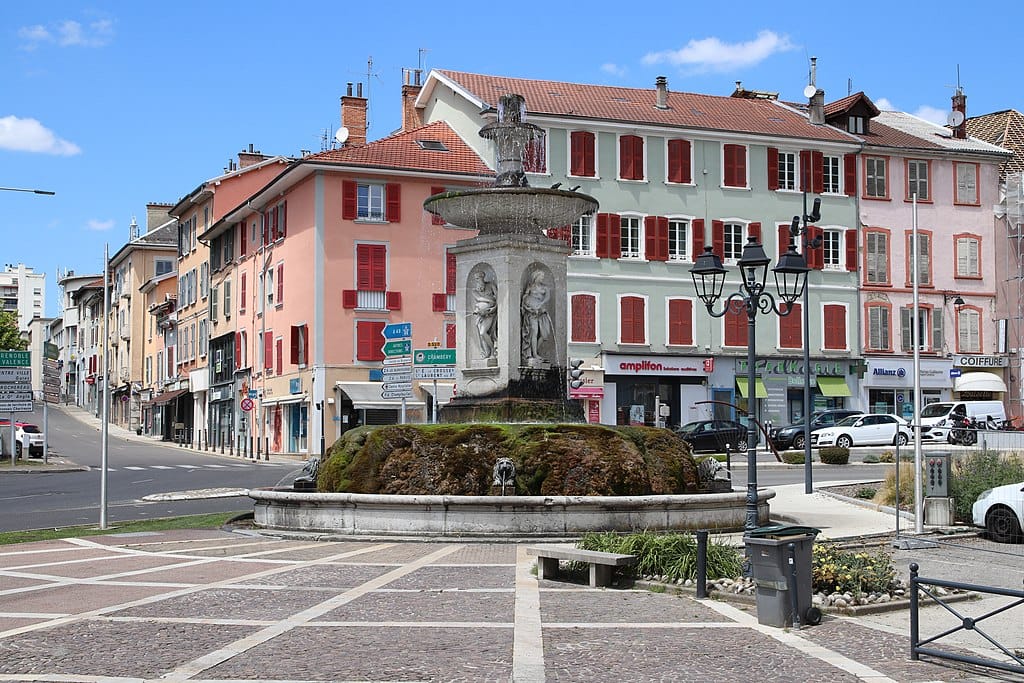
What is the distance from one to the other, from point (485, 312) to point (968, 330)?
41454 millimetres

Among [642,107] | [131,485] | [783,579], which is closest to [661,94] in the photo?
[642,107]

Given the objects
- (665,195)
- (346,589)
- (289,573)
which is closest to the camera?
(346,589)

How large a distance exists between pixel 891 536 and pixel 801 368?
36281 mm

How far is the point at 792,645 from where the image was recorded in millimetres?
9523

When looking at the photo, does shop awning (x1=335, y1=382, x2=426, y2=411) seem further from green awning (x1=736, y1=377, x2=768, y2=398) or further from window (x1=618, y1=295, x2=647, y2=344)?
green awning (x1=736, y1=377, x2=768, y2=398)

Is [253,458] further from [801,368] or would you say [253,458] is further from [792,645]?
[792,645]

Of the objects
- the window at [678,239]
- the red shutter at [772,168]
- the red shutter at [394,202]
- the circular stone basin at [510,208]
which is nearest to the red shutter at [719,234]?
the window at [678,239]

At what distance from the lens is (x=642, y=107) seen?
2130 inches

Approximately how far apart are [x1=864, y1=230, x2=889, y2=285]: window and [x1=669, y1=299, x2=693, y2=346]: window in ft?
27.3

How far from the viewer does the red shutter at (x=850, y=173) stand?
54.8 meters

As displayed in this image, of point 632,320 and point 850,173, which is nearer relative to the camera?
point 632,320

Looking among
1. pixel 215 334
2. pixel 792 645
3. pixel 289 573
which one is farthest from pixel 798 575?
pixel 215 334

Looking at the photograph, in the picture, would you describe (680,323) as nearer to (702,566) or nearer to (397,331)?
(397,331)

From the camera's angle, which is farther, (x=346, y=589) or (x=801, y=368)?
(x=801, y=368)
